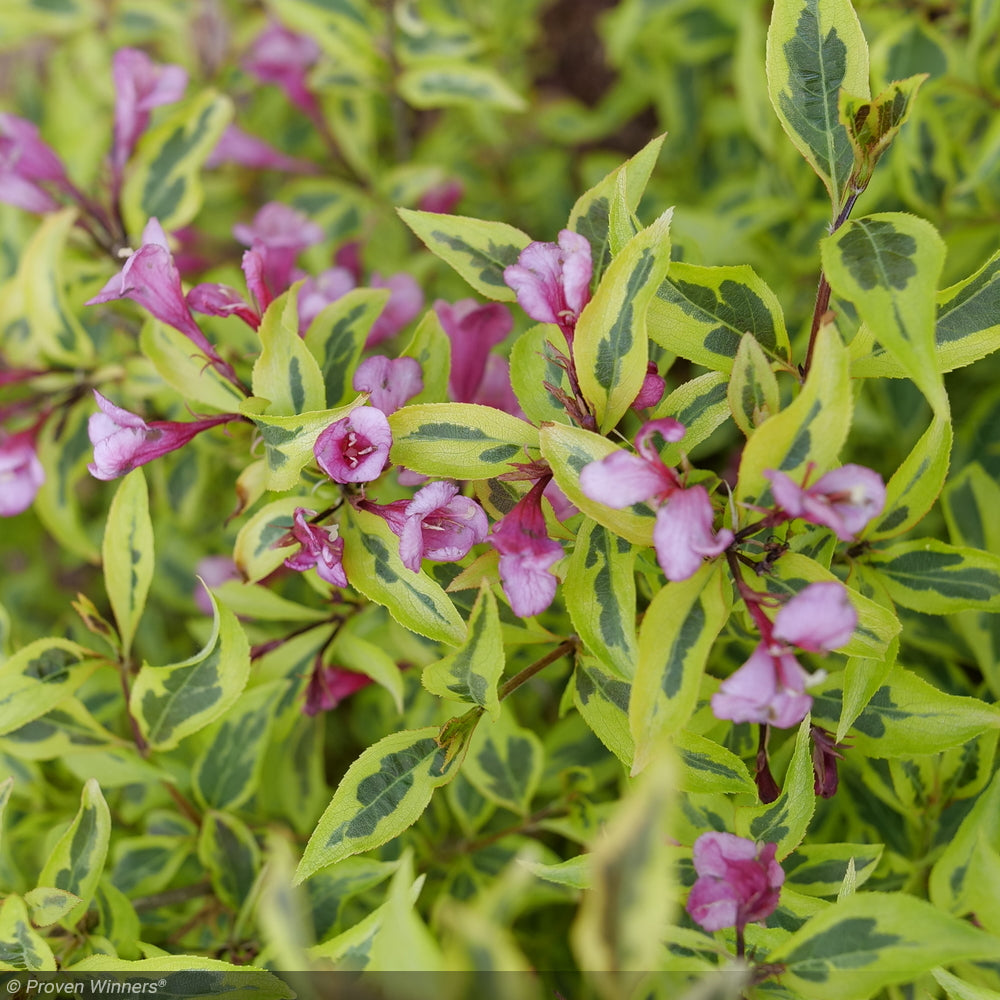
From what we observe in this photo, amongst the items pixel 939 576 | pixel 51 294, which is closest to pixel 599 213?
pixel 939 576

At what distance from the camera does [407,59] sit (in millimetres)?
1339

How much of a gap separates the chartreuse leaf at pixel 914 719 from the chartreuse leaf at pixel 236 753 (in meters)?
0.58

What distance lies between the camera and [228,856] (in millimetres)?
932

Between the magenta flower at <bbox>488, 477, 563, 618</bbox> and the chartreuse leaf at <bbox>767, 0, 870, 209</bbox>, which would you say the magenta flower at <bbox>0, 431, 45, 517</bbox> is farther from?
the chartreuse leaf at <bbox>767, 0, 870, 209</bbox>

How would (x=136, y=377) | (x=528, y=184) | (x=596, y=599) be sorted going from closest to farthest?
(x=596, y=599), (x=136, y=377), (x=528, y=184)

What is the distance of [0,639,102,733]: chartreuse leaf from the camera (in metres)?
0.85

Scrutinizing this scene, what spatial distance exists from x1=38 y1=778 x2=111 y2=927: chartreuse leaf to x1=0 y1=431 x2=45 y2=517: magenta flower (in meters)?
0.34

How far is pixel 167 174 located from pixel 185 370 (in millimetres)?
387

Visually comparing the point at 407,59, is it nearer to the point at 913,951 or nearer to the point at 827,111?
the point at 827,111

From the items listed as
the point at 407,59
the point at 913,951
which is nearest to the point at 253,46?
the point at 407,59

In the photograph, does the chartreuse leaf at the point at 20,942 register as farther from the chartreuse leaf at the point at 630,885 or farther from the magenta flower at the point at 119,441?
the chartreuse leaf at the point at 630,885

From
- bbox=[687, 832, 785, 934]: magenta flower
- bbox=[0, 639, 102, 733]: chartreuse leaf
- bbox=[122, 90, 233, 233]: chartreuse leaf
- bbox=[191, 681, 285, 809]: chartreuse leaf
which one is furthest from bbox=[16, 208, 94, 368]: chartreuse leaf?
bbox=[687, 832, 785, 934]: magenta flower

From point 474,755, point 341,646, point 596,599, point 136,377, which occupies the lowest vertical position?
point 474,755

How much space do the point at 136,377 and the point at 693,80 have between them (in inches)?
45.8
